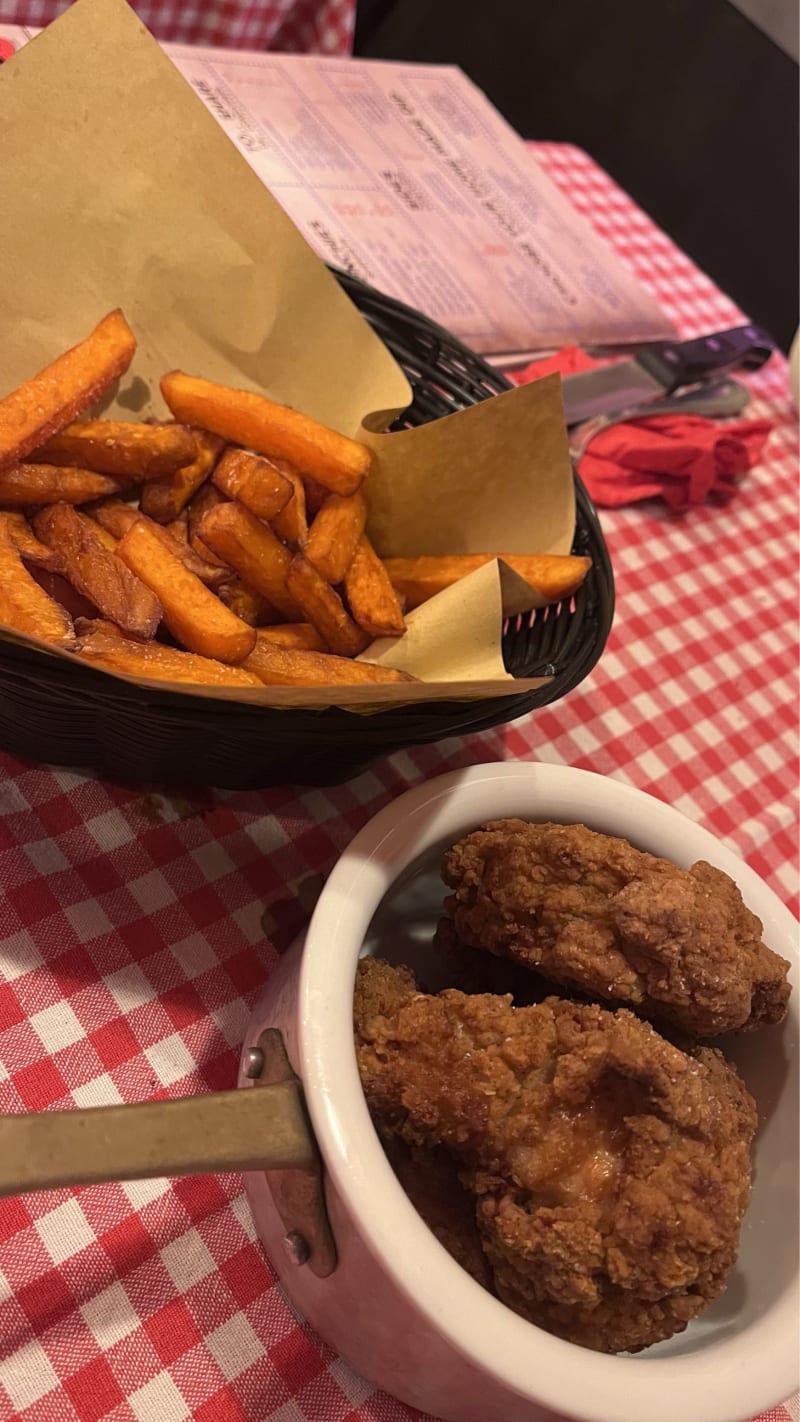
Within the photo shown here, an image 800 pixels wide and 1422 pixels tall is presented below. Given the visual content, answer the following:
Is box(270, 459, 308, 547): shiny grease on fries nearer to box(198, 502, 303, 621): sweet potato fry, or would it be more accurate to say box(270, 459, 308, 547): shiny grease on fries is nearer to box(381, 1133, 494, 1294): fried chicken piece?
box(198, 502, 303, 621): sweet potato fry

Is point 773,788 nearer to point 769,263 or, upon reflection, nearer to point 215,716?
point 215,716

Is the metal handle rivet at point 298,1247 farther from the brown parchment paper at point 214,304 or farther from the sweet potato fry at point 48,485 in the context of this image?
the sweet potato fry at point 48,485

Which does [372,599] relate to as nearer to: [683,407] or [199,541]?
[199,541]

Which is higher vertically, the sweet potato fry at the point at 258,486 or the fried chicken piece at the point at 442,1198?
the sweet potato fry at the point at 258,486

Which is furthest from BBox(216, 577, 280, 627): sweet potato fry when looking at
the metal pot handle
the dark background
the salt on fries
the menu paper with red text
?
the dark background

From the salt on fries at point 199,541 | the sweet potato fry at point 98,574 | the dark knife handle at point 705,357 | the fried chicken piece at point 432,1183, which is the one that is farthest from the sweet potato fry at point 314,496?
the dark knife handle at point 705,357

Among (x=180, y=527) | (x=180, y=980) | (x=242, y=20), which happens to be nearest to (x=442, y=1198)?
(x=180, y=980)
